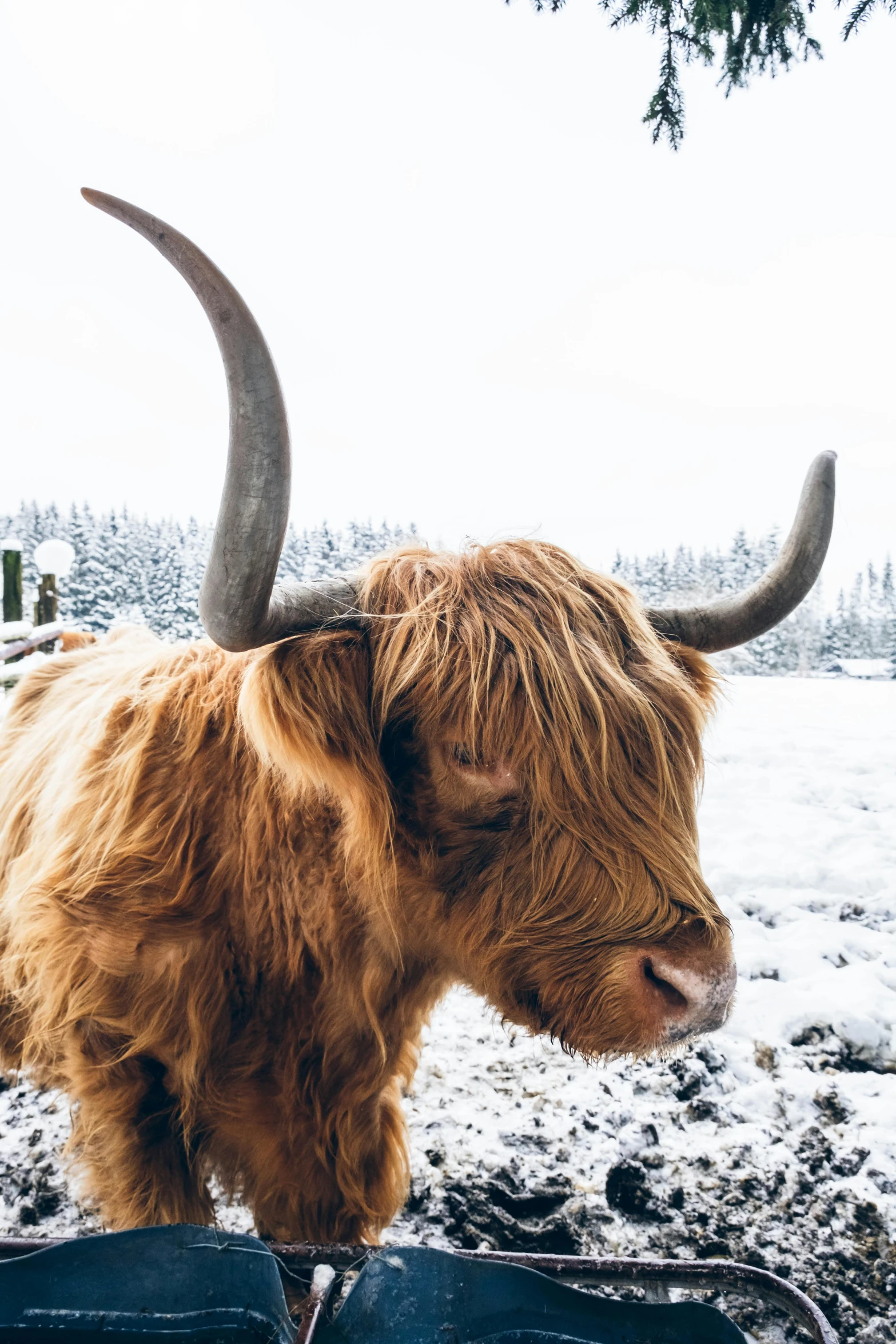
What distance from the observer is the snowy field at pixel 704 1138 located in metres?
1.77

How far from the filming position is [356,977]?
5.10ft

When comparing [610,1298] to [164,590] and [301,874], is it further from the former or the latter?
[164,590]

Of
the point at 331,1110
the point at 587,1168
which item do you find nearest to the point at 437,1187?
the point at 587,1168

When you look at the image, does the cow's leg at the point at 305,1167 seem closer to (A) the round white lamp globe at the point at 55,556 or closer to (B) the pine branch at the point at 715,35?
(B) the pine branch at the point at 715,35

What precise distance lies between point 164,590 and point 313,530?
788 cm

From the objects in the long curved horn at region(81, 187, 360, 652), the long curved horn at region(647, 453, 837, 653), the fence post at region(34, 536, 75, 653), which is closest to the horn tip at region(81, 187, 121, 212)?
the long curved horn at region(81, 187, 360, 652)

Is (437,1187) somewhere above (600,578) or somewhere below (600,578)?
below

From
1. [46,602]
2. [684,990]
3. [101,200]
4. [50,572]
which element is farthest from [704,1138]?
[46,602]

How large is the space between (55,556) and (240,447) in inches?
339

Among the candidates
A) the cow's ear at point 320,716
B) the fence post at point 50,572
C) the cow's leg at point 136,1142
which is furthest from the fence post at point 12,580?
the cow's ear at point 320,716

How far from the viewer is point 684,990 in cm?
119

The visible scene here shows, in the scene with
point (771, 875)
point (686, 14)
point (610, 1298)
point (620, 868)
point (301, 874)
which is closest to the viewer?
point (610, 1298)

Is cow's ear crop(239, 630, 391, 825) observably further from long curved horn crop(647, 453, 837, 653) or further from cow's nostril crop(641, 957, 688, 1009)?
long curved horn crop(647, 453, 837, 653)

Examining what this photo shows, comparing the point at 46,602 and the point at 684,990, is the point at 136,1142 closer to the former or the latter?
the point at 684,990
